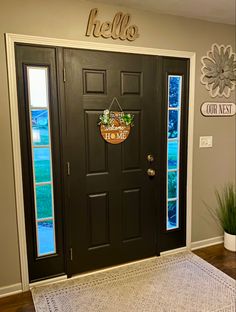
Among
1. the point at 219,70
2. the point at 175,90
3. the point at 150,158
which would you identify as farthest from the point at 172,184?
the point at 219,70

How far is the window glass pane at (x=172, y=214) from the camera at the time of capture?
8.96ft

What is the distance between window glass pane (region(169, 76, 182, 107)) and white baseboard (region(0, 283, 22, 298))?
211 cm

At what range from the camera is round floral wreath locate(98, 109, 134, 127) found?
2.27m

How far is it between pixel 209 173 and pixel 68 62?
6.03 ft

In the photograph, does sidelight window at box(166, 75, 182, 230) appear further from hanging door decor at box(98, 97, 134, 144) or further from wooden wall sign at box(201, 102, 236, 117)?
hanging door decor at box(98, 97, 134, 144)

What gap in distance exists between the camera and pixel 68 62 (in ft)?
6.92

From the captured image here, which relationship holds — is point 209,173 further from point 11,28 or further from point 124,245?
point 11,28

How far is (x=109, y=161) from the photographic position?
2.37 metres

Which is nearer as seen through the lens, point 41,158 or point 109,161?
point 41,158

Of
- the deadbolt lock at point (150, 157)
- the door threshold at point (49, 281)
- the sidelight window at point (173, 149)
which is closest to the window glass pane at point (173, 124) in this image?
the sidelight window at point (173, 149)

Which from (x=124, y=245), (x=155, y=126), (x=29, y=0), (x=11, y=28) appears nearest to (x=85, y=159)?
(x=155, y=126)

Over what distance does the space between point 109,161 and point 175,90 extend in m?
0.96

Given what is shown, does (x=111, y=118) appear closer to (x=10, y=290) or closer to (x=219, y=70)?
(x=219, y=70)

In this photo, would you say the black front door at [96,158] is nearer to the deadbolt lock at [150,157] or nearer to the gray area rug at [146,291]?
the deadbolt lock at [150,157]
